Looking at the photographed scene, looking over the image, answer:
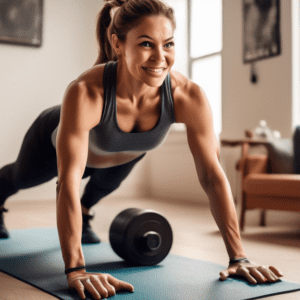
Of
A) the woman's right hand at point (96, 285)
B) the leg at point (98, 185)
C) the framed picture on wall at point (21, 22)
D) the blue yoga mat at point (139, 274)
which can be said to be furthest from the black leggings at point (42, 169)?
the framed picture on wall at point (21, 22)

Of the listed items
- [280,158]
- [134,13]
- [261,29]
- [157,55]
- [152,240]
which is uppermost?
[261,29]

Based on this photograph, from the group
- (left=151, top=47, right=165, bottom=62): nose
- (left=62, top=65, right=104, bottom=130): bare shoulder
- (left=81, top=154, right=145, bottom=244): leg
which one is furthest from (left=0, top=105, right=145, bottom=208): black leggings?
(left=151, top=47, right=165, bottom=62): nose

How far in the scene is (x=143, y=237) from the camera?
1717 millimetres

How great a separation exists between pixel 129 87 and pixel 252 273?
774 millimetres

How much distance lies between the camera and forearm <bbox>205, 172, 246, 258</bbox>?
1.50 metres

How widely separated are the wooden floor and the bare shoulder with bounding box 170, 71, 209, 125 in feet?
2.25

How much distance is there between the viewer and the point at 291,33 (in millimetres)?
3455

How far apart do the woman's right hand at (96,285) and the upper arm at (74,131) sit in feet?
0.98

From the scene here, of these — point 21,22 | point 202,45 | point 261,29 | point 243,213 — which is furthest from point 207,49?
point 243,213

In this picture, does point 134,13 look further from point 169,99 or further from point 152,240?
point 152,240

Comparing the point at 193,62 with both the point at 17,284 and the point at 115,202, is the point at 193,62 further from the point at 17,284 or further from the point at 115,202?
the point at 17,284

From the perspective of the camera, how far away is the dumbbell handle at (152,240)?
5.64ft

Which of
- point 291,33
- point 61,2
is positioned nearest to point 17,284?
point 291,33

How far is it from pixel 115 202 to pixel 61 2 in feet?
7.72
